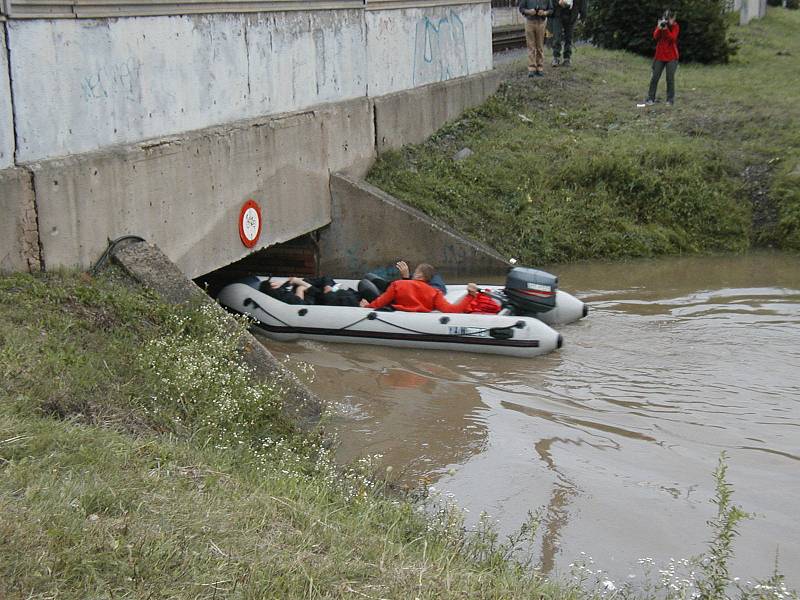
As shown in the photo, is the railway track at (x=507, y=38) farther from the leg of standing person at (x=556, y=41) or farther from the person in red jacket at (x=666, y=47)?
the person in red jacket at (x=666, y=47)

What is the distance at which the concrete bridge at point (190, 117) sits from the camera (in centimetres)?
927

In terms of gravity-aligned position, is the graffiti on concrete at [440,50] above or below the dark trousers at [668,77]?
above

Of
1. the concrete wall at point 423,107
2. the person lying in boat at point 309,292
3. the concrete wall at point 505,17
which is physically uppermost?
the concrete wall at point 505,17

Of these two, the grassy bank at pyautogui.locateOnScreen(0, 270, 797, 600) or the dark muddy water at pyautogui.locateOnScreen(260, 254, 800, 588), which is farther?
the dark muddy water at pyautogui.locateOnScreen(260, 254, 800, 588)

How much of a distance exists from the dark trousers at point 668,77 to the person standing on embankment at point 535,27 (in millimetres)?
2398

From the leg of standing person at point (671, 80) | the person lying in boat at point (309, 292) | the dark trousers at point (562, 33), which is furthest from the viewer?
the dark trousers at point (562, 33)

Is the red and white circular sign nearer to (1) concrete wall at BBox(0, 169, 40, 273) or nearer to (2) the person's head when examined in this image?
(2) the person's head

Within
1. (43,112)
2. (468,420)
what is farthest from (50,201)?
(468,420)

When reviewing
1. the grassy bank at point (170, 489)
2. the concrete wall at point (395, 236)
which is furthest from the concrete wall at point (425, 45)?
the grassy bank at point (170, 489)

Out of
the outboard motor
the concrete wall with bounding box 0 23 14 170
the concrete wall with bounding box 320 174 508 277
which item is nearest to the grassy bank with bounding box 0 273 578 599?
the concrete wall with bounding box 0 23 14 170

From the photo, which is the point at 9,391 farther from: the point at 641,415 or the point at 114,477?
the point at 641,415

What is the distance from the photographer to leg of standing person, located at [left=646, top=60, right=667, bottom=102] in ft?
61.0

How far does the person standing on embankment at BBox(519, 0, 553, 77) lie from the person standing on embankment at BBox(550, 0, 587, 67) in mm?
478

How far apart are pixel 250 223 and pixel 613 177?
21.0 ft
